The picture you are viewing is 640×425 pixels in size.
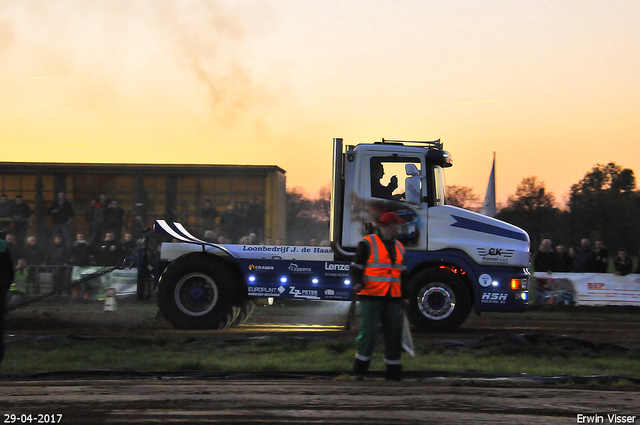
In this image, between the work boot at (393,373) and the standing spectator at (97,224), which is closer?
the work boot at (393,373)

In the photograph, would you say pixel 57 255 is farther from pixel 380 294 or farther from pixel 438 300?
pixel 380 294

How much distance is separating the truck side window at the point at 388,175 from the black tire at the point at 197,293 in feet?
9.59

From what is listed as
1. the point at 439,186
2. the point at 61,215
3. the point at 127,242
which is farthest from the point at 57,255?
the point at 439,186

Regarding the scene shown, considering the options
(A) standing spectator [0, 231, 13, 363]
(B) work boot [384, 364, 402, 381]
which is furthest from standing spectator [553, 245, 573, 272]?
(A) standing spectator [0, 231, 13, 363]

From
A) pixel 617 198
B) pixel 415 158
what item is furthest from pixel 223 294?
pixel 617 198

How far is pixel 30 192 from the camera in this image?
17.6 metres

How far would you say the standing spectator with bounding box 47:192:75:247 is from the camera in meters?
16.9

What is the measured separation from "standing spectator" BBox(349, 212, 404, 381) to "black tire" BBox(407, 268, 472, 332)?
175 inches

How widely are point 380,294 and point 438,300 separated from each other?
475 centimetres

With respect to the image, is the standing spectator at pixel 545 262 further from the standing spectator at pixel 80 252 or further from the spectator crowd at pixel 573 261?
the standing spectator at pixel 80 252

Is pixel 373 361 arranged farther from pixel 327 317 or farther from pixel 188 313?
pixel 327 317

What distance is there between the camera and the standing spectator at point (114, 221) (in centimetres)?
1675

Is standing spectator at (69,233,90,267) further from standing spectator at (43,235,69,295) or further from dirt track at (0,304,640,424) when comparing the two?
dirt track at (0,304,640,424)

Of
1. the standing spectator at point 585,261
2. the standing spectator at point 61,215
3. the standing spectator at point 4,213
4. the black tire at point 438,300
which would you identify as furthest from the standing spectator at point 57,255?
the standing spectator at point 585,261
